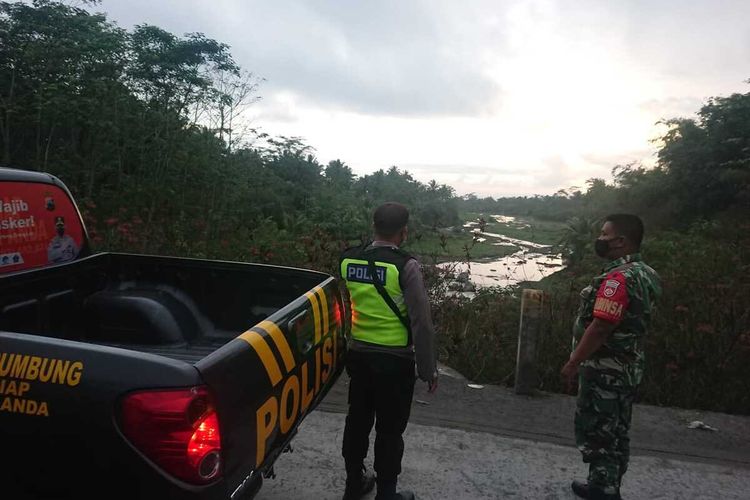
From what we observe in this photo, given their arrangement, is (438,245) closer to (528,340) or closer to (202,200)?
(528,340)

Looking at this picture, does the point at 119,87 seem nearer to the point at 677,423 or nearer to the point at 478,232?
the point at 478,232

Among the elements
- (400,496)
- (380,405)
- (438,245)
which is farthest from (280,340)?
(438,245)

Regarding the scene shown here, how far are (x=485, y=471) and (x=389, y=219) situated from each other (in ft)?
6.00

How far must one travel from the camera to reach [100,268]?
11.0 feet

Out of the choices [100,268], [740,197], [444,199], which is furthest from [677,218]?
[444,199]

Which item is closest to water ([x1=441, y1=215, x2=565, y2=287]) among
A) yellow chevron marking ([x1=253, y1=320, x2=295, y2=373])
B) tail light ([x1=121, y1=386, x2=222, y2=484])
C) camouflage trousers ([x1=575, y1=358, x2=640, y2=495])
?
camouflage trousers ([x1=575, y1=358, x2=640, y2=495])

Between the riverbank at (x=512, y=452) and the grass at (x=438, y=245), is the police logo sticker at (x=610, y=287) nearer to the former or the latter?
the riverbank at (x=512, y=452)

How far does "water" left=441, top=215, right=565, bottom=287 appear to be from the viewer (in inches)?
320

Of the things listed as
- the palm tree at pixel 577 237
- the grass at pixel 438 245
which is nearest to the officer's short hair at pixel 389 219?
the grass at pixel 438 245

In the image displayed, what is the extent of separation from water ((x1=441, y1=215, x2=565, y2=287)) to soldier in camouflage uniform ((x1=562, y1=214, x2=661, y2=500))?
415 cm

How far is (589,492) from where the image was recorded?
3072 mm

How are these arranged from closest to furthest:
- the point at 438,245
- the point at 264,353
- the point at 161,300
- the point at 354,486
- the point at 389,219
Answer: the point at 264,353 → the point at 389,219 → the point at 354,486 → the point at 161,300 → the point at 438,245

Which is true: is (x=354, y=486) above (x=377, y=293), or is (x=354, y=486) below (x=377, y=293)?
below

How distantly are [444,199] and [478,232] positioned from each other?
50777 mm
